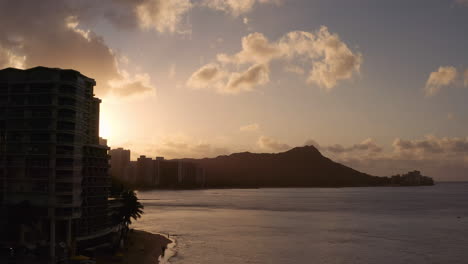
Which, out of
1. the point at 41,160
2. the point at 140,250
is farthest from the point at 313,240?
the point at 41,160

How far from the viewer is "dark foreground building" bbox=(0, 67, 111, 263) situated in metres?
84.9

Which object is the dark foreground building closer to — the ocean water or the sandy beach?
the sandy beach

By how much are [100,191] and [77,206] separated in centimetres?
1054

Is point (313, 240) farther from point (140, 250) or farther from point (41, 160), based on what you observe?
point (41, 160)

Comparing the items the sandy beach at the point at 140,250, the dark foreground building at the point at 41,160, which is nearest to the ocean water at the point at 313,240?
the sandy beach at the point at 140,250

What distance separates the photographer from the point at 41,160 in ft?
283

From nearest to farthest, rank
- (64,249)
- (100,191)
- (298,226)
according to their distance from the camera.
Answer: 1. (64,249)
2. (100,191)
3. (298,226)

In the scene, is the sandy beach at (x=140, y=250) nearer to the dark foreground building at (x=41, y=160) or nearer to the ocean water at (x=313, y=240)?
the ocean water at (x=313, y=240)

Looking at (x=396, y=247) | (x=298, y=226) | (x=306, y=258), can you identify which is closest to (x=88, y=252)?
(x=306, y=258)

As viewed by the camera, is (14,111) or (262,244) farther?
(262,244)

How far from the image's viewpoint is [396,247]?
401 feet

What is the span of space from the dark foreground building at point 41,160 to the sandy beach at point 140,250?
8.07m

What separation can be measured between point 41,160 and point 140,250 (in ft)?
102

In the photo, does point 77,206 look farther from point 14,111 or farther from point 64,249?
point 14,111
